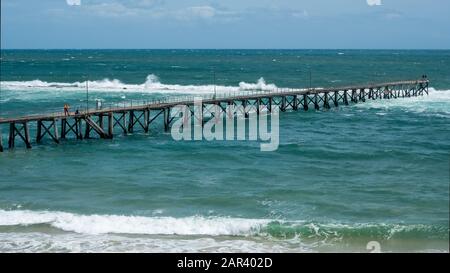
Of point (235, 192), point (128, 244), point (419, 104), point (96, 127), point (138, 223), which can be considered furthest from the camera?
point (419, 104)

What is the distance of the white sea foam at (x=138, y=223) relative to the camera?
2352 centimetres

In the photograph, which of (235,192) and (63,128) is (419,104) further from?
(235,192)

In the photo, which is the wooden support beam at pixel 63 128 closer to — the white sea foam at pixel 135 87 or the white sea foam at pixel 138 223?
the white sea foam at pixel 138 223

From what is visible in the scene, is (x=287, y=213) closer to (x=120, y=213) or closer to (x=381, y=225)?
(x=381, y=225)

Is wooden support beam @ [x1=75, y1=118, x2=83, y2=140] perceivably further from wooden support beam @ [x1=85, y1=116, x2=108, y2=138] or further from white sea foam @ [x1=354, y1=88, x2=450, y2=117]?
white sea foam @ [x1=354, y1=88, x2=450, y2=117]

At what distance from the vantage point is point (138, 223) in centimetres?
2422

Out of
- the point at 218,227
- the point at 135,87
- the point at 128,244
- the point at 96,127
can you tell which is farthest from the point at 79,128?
the point at 135,87

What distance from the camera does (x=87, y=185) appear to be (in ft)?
98.0

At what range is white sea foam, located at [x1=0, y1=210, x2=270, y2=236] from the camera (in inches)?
926

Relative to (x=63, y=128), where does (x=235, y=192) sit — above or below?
below

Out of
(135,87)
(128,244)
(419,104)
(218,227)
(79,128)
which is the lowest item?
(128,244)
